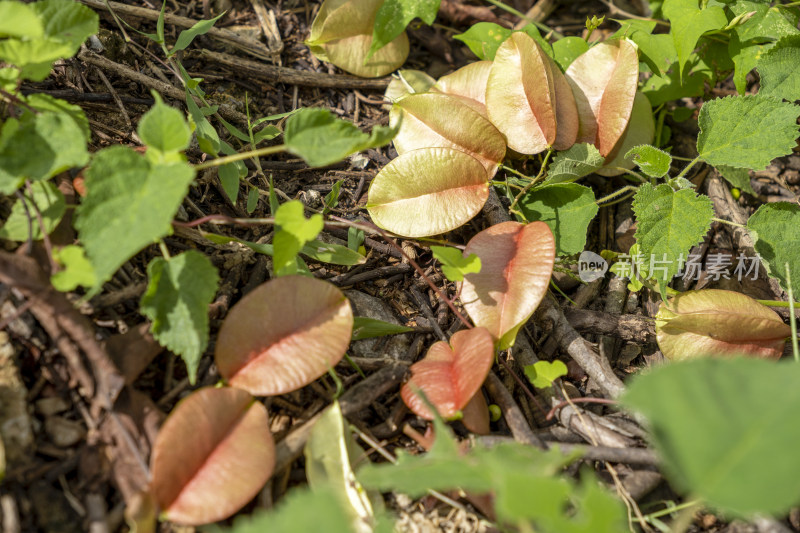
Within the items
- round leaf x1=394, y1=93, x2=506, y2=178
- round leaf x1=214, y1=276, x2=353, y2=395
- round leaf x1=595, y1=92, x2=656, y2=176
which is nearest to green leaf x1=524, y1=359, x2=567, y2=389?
round leaf x1=214, y1=276, x2=353, y2=395

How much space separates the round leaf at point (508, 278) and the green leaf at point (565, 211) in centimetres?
17

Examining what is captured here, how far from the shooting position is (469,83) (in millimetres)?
1580

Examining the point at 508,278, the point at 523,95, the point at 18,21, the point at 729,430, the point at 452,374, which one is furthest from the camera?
the point at 523,95

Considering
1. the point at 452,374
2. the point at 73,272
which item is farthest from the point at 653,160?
the point at 73,272

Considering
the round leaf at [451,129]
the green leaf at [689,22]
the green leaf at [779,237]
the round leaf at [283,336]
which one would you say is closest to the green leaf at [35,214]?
the round leaf at [283,336]

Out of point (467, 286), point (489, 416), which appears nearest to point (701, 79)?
point (467, 286)

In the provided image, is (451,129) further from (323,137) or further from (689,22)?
(689,22)

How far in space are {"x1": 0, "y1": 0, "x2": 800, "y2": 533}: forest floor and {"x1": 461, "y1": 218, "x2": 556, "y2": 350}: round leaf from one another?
0.46 feet

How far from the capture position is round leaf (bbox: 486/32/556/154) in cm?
143

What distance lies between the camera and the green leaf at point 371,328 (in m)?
1.24

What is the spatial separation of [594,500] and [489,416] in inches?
21.2

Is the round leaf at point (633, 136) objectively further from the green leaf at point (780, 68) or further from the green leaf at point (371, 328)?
the green leaf at point (371, 328)

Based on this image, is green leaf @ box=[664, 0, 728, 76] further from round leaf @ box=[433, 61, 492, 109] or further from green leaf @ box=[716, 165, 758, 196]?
round leaf @ box=[433, 61, 492, 109]

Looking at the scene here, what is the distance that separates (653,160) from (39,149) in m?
1.28
